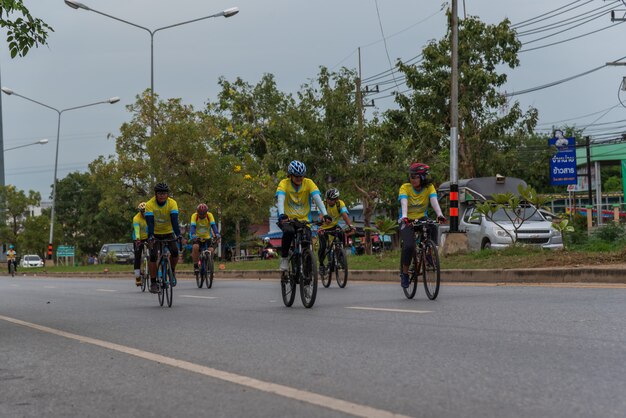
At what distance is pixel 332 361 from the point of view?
622cm

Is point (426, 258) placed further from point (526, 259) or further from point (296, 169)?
point (526, 259)

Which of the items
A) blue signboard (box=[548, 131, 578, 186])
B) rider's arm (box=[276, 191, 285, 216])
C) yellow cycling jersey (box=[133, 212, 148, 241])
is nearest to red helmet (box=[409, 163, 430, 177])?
rider's arm (box=[276, 191, 285, 216])

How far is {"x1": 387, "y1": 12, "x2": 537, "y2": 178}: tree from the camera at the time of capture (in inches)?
1227

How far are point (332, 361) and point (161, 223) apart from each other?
22.3 feet

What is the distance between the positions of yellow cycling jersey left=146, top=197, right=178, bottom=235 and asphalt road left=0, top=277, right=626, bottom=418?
5.90 feet

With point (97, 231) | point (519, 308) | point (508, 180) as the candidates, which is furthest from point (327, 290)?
point (97, 231)

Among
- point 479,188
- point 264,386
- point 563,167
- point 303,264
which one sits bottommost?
point 264,386

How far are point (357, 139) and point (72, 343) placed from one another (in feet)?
105

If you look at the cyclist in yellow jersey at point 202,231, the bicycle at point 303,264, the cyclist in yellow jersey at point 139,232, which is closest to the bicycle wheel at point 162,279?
the bicycle at point 303,264

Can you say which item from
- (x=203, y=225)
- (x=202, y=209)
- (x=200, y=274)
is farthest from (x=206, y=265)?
(x=202, y=209)

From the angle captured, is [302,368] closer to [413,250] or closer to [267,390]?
[267,390]

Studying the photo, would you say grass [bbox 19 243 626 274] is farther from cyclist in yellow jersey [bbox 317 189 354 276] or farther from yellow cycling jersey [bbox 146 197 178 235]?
yellow cycling jersey [bbox 146 197 178 235]

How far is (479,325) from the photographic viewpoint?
8.09 meters

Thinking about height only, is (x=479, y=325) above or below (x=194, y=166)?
below
